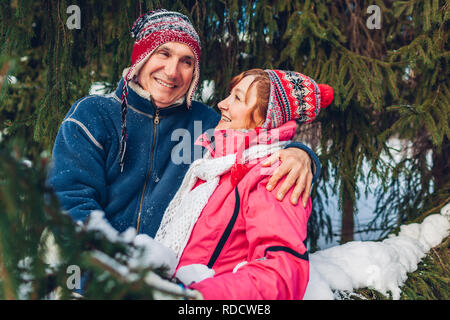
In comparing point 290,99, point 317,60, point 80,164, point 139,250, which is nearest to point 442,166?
point 317,60

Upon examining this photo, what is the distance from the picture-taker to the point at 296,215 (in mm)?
1640

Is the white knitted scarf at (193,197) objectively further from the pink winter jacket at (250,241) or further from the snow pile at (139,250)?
the snow pile at (139,250)

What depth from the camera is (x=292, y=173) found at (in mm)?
1770

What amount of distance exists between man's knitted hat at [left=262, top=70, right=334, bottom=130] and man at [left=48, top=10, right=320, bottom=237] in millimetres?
198

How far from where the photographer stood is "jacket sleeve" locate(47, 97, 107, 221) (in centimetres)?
185

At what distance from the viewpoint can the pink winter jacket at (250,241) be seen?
1.38 m

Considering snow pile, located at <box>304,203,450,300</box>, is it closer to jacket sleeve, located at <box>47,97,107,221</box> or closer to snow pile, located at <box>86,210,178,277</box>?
snow pile, located at <box>86,210,178,277</box>

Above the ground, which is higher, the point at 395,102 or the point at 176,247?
the point at 395,102

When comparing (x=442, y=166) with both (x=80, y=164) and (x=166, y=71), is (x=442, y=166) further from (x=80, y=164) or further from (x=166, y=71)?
(x=80, y=164)

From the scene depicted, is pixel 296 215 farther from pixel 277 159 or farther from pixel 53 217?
pixel 53 217

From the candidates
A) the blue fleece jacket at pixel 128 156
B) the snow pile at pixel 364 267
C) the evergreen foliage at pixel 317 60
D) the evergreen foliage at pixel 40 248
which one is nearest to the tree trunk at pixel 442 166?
the evergreen foliage at pixel 317 60
